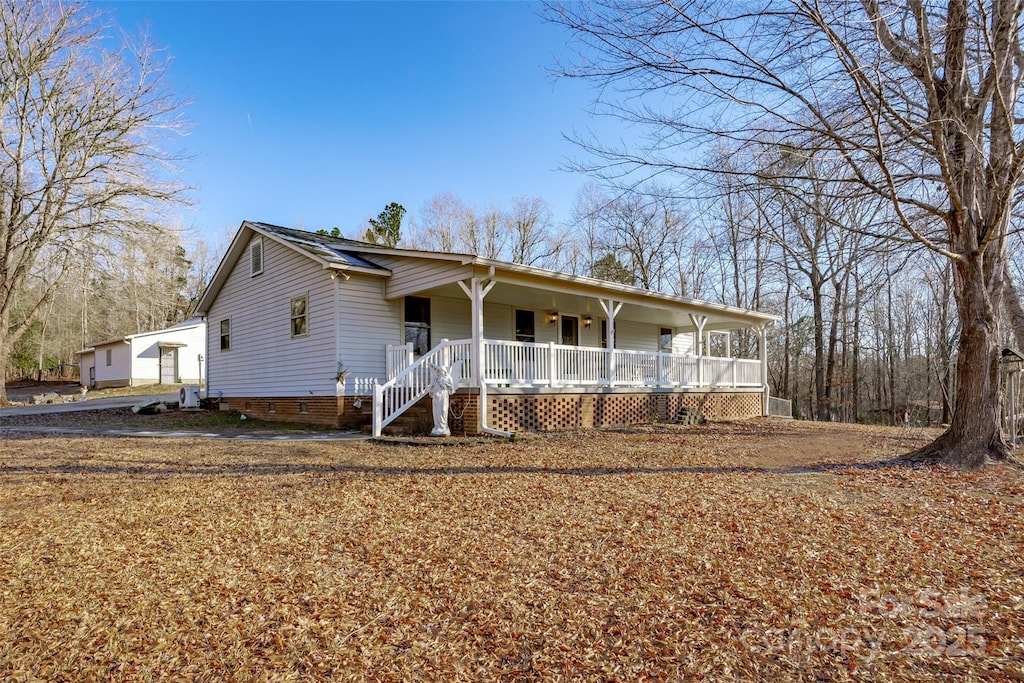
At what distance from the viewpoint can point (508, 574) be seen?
3.85 m

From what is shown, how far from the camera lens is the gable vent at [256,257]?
580 inches

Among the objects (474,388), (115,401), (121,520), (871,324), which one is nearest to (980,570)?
(121,520)

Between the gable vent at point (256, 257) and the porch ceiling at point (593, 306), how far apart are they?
4913 millimetres

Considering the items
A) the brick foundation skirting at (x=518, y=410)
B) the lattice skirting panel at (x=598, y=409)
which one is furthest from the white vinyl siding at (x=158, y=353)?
the lattice skirting panel at (x=598, y=409)

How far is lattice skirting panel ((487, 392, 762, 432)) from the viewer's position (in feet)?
35.7

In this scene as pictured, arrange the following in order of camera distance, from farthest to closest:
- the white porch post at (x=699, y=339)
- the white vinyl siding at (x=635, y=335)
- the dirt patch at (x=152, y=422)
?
the white vinyl siding at (x=635, y=335)
the white porch post at (x=699, y=339)
the dirt patch at (x=152, y=422)

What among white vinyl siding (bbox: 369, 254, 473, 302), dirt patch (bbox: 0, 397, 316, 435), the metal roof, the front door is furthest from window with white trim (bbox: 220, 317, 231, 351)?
the front door

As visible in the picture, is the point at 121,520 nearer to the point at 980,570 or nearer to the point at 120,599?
the point at 120,599

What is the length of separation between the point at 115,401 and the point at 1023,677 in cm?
2399

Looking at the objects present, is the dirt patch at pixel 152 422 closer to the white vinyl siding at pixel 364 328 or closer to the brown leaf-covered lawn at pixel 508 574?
the white vinyl siding at pixel 364 328

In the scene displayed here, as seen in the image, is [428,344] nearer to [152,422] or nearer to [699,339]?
[152,422]

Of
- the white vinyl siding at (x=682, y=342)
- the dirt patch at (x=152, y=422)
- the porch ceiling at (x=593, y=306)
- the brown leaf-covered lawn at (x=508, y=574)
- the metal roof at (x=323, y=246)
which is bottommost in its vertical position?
the brown leaf-covered lawn at (x=508, y=574)

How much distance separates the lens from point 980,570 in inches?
153

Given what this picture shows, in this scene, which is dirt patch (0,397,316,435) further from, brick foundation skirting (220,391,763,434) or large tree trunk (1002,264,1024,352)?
large tree trunk (1002,264,1024,352)
